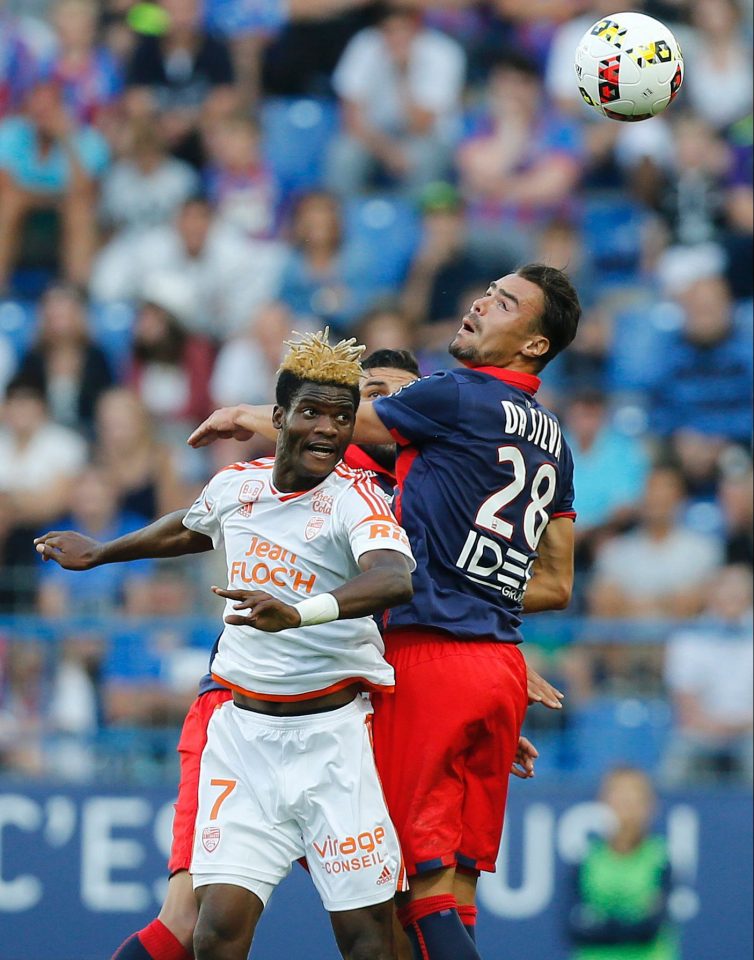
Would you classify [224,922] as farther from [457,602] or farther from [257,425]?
[257,425]

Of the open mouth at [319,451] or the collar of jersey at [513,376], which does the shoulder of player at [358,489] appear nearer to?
the open mouth at [319,451]

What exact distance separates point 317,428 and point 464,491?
57cm

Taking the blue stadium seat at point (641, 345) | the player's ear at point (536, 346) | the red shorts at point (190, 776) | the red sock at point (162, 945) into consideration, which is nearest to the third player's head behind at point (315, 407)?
the player's ear at point (536, 346)

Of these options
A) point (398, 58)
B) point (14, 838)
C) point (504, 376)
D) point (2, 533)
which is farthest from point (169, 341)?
point (504, 376)

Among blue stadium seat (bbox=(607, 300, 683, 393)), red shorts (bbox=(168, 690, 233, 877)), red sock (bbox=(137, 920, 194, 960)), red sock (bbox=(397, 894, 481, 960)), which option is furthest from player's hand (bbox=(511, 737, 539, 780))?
blue stadium seat (bbox=(607, 300, 683, 393))

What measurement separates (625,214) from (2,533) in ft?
16.5

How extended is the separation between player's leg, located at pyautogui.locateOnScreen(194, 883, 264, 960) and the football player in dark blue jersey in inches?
20.7

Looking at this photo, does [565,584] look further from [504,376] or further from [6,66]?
[6,66]

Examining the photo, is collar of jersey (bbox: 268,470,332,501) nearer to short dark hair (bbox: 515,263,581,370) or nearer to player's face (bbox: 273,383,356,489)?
player's face (bbox: 273,383,356,489)

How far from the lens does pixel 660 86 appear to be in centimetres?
665

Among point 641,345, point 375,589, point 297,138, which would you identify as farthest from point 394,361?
point 297,138

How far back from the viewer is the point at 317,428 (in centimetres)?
504

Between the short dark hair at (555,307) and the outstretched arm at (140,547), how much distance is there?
1.31 meters

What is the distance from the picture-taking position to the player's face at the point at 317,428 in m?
5.04
